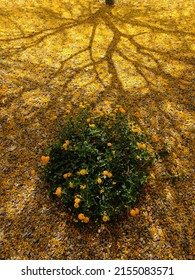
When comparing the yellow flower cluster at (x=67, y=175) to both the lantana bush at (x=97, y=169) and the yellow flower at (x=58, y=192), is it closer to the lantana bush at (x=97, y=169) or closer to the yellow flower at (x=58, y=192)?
the lantana bush at (x=97, y=169)

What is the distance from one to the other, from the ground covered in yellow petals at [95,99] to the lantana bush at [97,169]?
22 cm

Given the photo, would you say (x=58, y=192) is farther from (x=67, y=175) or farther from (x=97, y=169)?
(x=97, y=169)

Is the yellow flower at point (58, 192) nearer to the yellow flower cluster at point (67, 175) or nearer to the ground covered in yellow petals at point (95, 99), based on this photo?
the yellow flower cluster at point (67, 175)

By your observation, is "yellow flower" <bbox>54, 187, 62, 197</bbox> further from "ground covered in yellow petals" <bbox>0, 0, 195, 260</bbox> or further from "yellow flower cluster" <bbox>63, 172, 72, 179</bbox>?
"ground covered in yellow petals" <bbox>0, 0, 195, 260</bbox>

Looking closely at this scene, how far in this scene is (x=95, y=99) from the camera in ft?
16.3

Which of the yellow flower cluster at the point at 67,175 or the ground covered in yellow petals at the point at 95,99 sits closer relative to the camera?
the ground covered in yellow petals at the point at 95,99

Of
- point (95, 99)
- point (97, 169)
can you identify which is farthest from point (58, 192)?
point (95, 99)

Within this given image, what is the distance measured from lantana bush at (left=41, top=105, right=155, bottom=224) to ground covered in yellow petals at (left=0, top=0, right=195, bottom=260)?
22cm

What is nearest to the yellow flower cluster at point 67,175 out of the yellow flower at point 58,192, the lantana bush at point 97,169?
the lantana bush at point 97,169

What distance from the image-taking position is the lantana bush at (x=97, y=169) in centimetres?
309

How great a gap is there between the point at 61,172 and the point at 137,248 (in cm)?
139

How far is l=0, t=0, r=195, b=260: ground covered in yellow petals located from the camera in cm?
304

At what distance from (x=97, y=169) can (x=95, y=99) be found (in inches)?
81.6

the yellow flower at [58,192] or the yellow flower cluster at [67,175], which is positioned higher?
the yellow flower cluster at [67,175]
